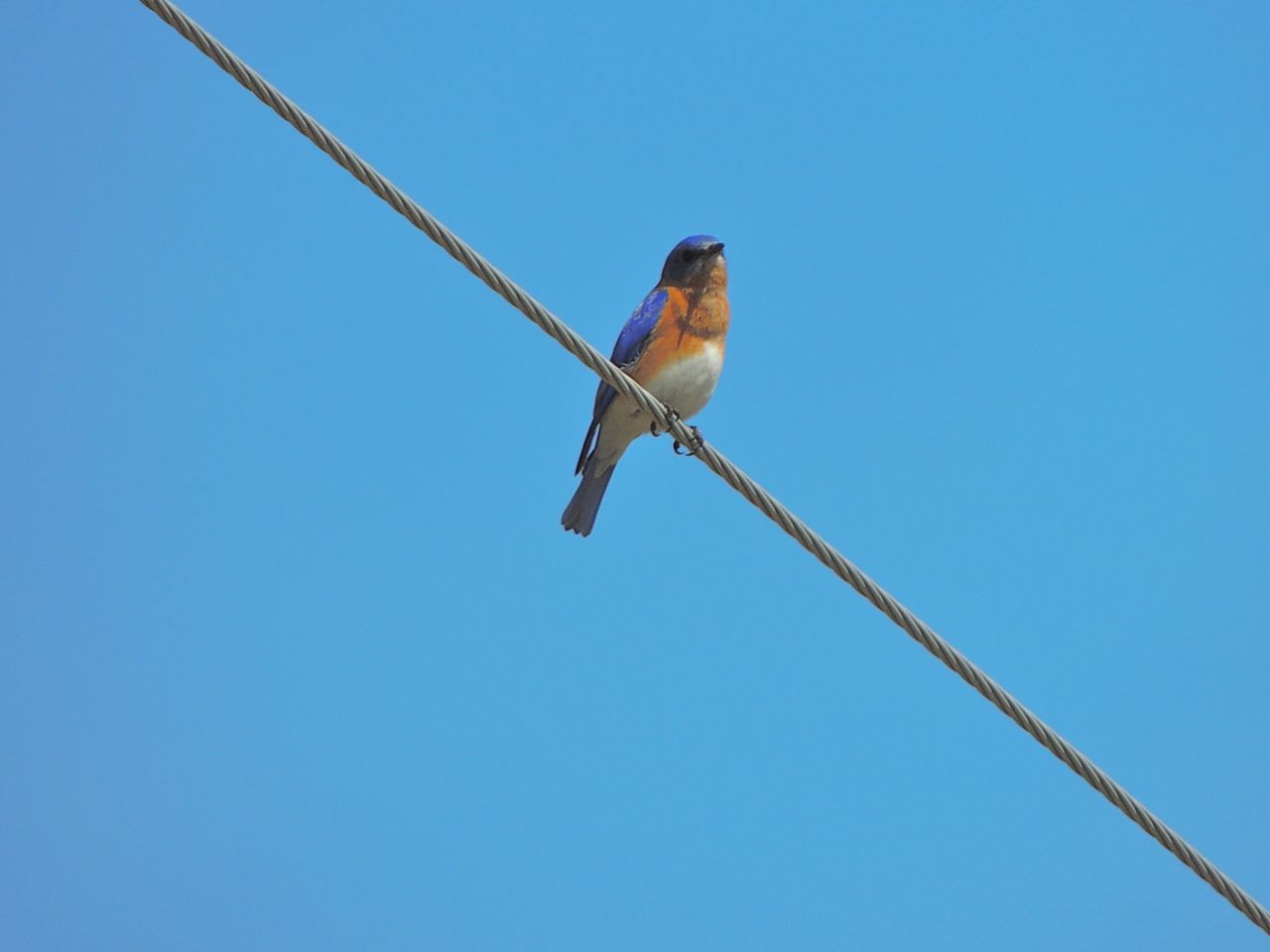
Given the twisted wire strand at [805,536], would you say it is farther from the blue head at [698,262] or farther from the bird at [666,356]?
the blue head at [698,262]

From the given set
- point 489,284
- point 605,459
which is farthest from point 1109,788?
point 605,459

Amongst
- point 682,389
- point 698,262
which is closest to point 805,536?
point 682,389

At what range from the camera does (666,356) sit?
7516 millimetres

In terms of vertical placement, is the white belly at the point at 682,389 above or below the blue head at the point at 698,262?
below

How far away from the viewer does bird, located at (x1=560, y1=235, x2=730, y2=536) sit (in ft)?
24.6

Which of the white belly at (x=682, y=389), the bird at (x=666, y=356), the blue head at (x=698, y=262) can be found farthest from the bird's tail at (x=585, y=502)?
the blue head at (x=698, y=262)

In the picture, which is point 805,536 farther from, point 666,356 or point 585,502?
point 585,502

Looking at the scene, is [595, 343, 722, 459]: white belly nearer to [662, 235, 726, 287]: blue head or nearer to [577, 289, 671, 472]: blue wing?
[577, 289, 671, 472]: blue wing

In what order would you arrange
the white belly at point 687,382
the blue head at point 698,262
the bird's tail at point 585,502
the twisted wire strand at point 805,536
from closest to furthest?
the twisted wire strand at point 805,536 → the white belly at point 687,382 → the blue head at point 698,262 → the bird's tail at point 585,502

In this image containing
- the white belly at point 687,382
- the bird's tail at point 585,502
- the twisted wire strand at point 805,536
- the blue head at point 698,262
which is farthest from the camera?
the bird's tail at point 585,502

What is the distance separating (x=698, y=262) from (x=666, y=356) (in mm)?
604

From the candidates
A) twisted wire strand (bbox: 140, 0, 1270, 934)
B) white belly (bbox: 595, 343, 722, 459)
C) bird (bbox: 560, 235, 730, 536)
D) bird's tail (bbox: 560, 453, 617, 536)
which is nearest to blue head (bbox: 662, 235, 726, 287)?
bird (bbox: 560, 235, 730, 536)

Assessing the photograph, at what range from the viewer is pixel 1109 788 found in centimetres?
432

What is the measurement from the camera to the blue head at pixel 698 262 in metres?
7.78
